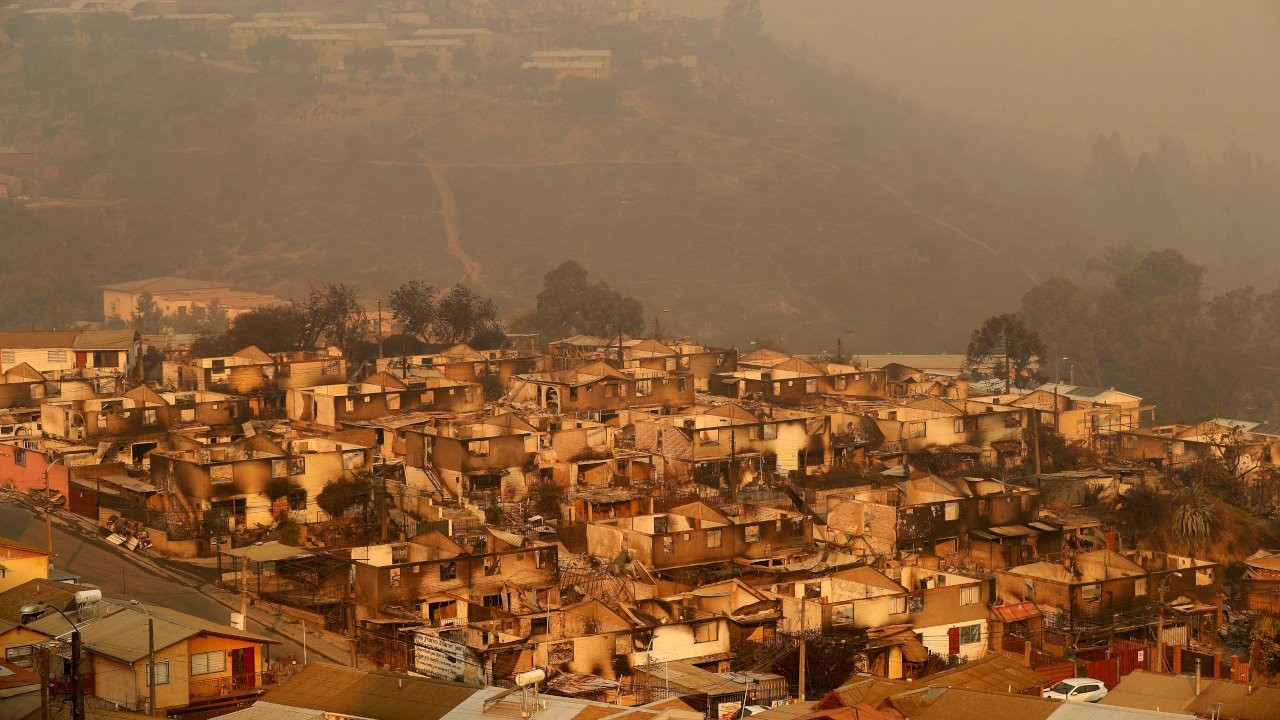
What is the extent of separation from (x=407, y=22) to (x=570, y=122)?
1054 inches

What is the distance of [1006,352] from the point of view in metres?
36.8

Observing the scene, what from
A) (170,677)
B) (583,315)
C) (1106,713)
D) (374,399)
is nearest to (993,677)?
(1106,713)

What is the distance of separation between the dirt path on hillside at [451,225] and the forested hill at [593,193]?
147 millimetres

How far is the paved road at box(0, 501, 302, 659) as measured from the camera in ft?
54.6

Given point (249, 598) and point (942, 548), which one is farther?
point (942, 548)

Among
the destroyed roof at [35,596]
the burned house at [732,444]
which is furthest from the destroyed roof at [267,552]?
the burned house at [732,444]

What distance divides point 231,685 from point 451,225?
195 feet

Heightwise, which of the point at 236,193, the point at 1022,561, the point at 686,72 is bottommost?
the point at 1022,561

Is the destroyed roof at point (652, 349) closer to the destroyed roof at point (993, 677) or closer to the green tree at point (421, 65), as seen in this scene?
the destroyed roof at point (993, 677)

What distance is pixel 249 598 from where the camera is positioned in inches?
691

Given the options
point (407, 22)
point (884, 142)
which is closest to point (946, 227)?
point (884, 142)

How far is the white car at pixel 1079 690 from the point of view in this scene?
1343 centimetres

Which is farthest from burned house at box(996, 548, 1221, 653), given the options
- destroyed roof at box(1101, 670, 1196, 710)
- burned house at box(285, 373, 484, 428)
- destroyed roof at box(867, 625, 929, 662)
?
burned house at box(285, 373, 484, 428)

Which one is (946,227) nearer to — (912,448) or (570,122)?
(570,122)
